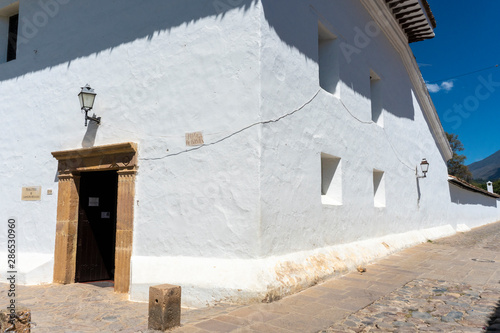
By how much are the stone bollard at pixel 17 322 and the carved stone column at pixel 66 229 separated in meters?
2.87

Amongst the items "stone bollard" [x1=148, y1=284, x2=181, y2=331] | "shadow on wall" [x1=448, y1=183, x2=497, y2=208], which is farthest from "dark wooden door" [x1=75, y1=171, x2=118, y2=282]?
"shadow on wall" [x1=448, y1=183, x2=497, y2=208]

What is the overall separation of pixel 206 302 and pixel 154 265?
99cm

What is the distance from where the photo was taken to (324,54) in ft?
22.1

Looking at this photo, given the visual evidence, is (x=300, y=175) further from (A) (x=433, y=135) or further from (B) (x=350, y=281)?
(A) (x=433, y=135)

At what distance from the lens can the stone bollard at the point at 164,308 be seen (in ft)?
10.7

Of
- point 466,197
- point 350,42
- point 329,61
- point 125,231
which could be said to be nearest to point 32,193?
point 125,231

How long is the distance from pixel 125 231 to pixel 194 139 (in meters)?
1.69

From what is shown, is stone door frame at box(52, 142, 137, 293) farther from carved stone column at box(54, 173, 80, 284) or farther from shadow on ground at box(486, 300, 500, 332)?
shadow on ground at box(486, 300, 500, 332)

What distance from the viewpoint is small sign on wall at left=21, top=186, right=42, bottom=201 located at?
→ 249 inches

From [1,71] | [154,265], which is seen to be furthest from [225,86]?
[1,71]

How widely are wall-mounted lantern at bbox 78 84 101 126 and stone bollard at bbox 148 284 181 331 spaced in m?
3.47

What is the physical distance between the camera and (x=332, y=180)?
20.9ft

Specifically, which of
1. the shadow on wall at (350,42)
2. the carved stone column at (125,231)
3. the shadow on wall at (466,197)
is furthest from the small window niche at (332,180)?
the shadow on wall at (466,197)

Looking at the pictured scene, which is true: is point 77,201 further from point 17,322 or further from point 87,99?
point 17,322
